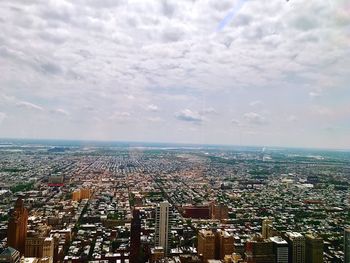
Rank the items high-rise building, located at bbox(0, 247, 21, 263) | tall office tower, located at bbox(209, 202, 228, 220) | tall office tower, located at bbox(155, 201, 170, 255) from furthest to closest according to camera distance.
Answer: tall office tower, located at bbox(209, 202, 228, 220), tall office tower, located at bbox(155, 201, 170, 255), high-rise building, located at bbox(0, 247, 21, 263)

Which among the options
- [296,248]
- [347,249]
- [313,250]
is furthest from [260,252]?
[347,249]

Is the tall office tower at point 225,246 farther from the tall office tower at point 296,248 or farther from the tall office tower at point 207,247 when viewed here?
the tall office tower at point 296,248

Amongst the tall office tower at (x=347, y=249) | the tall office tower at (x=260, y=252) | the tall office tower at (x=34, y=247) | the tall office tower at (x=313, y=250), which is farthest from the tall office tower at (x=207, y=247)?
the tall office tower at (x=34, y=247)

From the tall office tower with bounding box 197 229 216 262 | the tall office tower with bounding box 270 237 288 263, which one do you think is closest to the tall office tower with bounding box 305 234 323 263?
the tall office tower with bounding box 270 237 288 263

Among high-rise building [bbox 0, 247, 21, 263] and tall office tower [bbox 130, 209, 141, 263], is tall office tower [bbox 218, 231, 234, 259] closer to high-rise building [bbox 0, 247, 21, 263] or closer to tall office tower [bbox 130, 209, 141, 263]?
tall office tower [bbox 130, 209, 141, 263]

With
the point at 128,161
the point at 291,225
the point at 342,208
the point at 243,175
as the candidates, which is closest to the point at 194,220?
the point at 291,225

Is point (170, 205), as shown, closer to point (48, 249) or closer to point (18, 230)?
point (48, 249)
